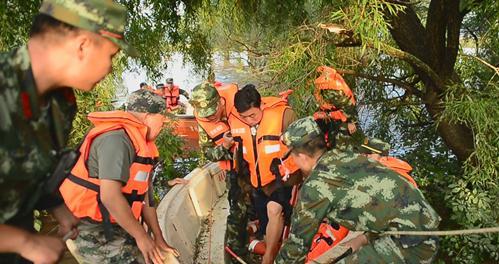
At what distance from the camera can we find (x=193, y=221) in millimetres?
5000

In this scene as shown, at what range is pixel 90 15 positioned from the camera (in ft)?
4.47

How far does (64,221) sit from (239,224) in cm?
238

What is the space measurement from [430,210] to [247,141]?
5.22 ft

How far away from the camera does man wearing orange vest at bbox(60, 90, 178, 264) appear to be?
225 centimetres

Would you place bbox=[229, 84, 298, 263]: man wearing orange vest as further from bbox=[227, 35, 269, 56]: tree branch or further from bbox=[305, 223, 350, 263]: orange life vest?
bbox=[227, 35, 269, 56]: tree branch

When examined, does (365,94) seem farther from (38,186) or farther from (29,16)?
(38,186)

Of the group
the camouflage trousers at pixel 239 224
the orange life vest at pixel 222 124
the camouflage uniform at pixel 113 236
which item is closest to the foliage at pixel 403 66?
the orange life vest at pixel 222 124

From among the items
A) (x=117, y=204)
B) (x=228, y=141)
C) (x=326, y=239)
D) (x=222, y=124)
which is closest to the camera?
(x=117, y=204)

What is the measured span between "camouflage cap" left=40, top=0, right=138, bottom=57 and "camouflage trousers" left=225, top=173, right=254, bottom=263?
9.38 feet

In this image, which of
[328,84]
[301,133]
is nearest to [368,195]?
[301,133]

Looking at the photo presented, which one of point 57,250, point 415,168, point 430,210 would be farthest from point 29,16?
point 415,168

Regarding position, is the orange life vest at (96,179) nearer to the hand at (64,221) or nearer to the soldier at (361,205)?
the hand at (64,221)

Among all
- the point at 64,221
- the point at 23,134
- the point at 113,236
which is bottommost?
the point at 113,236

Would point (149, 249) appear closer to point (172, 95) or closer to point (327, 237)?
point (327, 237)
